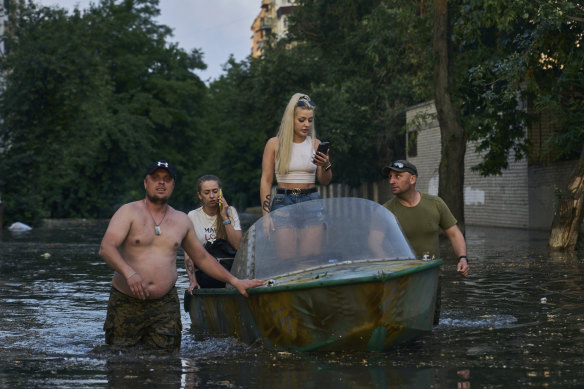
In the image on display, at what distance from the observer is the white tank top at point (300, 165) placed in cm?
975

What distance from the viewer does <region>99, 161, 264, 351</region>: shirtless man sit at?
27.9 ft

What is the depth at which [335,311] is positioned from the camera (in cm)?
802

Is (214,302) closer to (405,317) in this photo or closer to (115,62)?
(405,317)

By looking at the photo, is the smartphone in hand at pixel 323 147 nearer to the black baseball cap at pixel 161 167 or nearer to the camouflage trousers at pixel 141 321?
the black baseball cap at pixel 161 167

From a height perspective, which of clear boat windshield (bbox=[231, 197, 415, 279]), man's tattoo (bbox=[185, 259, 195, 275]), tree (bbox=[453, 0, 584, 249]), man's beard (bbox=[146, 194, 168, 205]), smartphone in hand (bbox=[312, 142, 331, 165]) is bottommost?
man's tattoo (bbox=[185, 259, 195, 275])

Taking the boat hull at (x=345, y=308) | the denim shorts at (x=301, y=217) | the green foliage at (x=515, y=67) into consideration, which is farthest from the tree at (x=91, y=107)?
the boat hull at (x=345, y=308)

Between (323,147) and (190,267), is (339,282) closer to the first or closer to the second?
(323,147)

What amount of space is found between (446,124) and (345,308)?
18.0m

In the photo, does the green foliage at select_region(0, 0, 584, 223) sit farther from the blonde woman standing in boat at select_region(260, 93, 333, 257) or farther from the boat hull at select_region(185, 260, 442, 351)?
the boat hull at select_region(185, 260, 442, 351)

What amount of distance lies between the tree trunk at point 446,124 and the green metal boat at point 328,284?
53.8 ft

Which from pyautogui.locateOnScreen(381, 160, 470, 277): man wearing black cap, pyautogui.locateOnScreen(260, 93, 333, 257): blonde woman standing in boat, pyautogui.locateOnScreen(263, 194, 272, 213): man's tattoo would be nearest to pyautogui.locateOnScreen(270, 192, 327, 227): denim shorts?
pyautogui.locateOnScreen(260, 93, 333, 257): blonde woman standing in boat

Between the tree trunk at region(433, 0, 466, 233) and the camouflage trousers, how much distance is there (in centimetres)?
1719

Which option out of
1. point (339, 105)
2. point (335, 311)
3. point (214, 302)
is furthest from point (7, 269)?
point (339, 105)

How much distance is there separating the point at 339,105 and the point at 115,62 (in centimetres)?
2078
